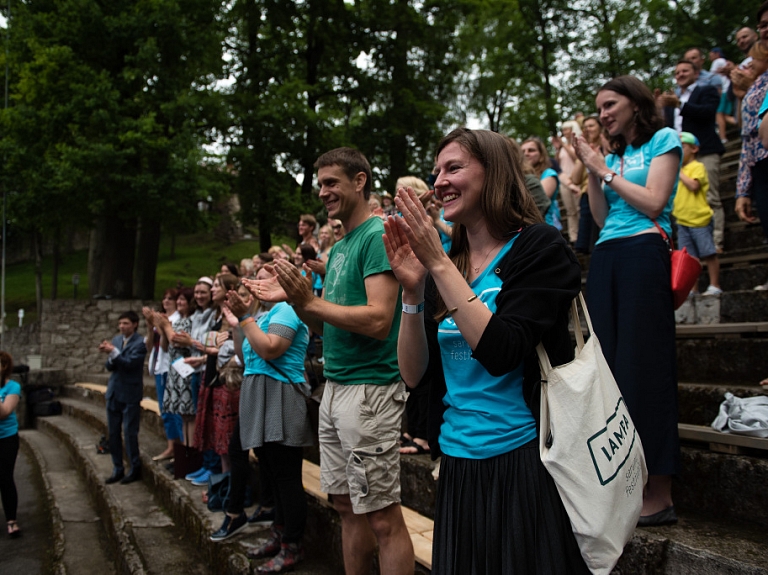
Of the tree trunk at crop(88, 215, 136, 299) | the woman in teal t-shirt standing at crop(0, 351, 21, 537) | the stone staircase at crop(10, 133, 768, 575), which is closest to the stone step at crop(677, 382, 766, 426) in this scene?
the stone staircase at crop(10, 133, 768, 575)

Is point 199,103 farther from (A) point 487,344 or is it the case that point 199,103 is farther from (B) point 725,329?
(A) point 487,344

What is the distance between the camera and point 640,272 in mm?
2572

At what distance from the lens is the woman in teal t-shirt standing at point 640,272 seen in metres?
2.46

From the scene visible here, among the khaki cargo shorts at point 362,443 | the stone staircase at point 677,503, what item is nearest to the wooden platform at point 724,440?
the stone staircase at point 677,503

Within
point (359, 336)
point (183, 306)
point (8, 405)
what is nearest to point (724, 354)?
point (359, 336)

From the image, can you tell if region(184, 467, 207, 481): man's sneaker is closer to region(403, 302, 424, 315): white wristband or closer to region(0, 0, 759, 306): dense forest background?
region(403, 302, 424, 315): white wristband

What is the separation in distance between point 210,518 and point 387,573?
2369 mm

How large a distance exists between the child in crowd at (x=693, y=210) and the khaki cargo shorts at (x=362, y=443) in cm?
360

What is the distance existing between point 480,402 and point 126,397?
6.07 metres

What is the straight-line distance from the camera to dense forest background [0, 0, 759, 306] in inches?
599

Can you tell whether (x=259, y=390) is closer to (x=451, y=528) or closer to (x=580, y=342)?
(x=451, y=528)

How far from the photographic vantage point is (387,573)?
2525 mm

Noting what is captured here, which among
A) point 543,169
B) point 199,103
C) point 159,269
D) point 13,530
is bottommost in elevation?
point 13,530

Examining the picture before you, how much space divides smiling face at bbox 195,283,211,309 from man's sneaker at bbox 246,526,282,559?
2940mm
